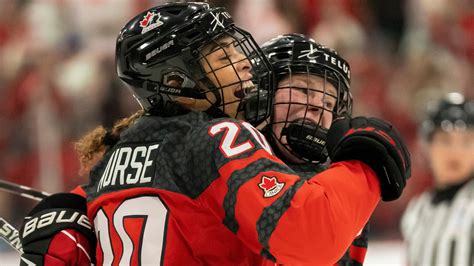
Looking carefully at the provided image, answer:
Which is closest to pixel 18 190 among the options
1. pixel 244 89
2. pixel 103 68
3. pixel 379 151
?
pixel 244 89

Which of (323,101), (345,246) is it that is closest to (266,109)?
(323,101)

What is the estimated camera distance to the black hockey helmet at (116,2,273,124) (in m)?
1.57

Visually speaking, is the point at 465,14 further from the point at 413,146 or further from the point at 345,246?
the point at 345,246

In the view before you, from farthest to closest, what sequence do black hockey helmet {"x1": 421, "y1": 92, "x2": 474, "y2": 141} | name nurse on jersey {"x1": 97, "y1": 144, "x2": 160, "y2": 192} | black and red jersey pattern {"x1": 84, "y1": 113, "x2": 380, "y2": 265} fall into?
black hockey helmet {"x1": 421, "y1": 92, "x2": 474, "y2": 141} < name nurse on jersey {"x1": 97, "y1": 144, "x2": 160, "y2": 192} < black and red jersey pattern {"x1": 84, "y1": 113, "x2": 380, "y2": 265}

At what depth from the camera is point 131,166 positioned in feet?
5.06

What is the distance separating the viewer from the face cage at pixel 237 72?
159 cm

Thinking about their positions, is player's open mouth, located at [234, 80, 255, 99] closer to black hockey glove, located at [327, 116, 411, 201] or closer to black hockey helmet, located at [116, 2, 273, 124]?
black hockey helmet, located at [116, 2, 273, 124]

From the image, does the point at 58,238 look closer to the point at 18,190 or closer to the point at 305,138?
the point at 18,190

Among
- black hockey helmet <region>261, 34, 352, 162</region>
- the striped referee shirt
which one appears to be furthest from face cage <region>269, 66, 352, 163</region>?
the striped referee shirt

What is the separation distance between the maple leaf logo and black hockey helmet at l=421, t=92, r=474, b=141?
245 cm

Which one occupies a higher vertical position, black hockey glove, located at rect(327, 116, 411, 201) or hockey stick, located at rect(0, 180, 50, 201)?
black hockey glove, located at rect(327, 116, 411, 201)

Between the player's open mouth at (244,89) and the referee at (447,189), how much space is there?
2138 millimetres

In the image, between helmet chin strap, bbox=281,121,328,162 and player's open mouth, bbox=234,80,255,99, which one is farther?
helmet chin strap, bbox=281,121,328,162

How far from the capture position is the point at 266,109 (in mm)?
1670
